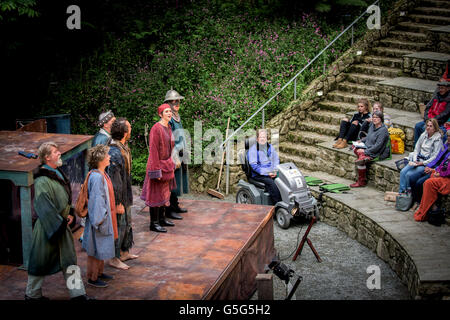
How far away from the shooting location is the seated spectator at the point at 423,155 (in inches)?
341

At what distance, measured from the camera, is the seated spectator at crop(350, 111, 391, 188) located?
980 centimetres

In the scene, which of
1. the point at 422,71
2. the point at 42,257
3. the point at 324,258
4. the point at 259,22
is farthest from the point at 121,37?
the point at 42,257

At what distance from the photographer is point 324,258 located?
26.4ft

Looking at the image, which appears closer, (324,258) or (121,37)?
(324,258)

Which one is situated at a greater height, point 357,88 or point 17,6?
point 17,6

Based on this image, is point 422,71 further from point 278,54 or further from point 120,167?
point 120,167

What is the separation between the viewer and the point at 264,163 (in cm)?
945

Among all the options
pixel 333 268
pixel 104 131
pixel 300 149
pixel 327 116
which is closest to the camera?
pixel 104 131

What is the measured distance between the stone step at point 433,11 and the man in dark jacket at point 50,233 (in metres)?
12.6

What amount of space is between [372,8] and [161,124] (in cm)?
994

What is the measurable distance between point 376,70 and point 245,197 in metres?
5.87

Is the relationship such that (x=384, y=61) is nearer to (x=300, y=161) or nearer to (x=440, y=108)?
(x=440, y=108)

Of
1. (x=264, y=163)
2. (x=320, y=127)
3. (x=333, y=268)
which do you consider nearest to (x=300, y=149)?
(x=320, y=127)

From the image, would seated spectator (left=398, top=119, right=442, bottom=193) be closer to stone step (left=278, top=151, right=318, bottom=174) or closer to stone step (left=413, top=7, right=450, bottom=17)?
stone step (left=278, top=151, right=318, bottom=174)
